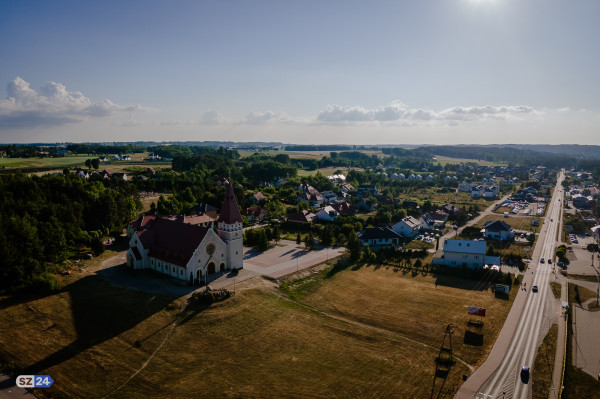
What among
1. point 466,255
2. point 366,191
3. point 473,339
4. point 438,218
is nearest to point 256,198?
point 366,191

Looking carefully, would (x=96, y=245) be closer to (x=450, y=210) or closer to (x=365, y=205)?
(x=365, y=205)

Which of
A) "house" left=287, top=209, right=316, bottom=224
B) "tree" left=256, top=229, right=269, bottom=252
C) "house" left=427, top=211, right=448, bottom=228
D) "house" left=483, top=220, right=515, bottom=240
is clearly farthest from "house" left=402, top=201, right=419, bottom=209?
"tree" left=256, top=229, right=269, bottom=252

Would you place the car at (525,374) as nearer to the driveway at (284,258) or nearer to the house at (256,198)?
the driveway at (284,258)

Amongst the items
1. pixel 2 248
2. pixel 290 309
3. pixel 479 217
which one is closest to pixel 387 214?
pixel 479 217

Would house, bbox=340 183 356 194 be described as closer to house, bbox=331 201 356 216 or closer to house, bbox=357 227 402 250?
house, bbox=331 201 356 216

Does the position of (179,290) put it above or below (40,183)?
below

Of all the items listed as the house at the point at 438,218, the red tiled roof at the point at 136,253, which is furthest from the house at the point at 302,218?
the red tiled roof at the point at 136,253

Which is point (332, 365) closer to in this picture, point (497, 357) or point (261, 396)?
point (261, 396)
